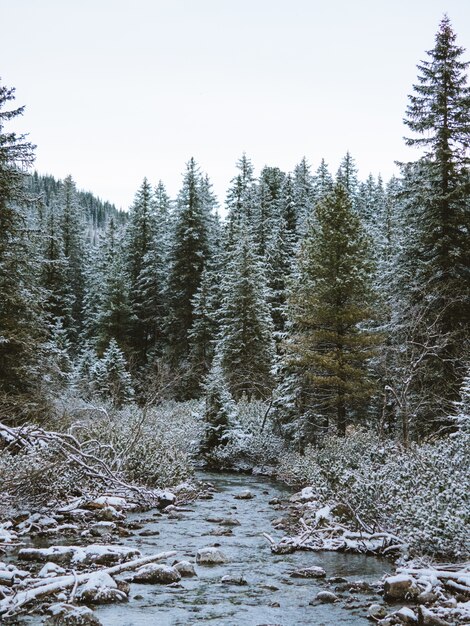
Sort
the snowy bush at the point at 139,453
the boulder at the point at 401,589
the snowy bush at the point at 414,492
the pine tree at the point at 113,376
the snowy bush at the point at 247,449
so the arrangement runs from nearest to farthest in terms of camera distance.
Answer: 1. the boulder at the point at 401,589
2. the snowy bush at the point at 414,492
3. the snowy bush at the point at 139,453
4. the snowy bush at the point at 247,449
5. the pine tree at the point at 113,376

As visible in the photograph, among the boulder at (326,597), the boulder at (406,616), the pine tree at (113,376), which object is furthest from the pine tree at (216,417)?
the boulder at (406,616)

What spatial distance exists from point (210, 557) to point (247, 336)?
24245 millimetres

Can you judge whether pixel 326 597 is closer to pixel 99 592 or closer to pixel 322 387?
pixel 99 592

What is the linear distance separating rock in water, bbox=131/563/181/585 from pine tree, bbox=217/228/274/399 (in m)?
23.8

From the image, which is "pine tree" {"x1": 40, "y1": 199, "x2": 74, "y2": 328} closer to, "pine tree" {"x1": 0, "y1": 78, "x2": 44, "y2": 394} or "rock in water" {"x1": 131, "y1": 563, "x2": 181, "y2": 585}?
"pine tree" {"x1": 0, "y1": 78, "x2": 44, "y2": 394}

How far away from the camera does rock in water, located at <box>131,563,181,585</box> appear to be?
28.0 feet

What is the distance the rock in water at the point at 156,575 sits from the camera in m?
8.55

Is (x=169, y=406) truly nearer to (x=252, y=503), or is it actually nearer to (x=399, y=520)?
(x=252, y=503)

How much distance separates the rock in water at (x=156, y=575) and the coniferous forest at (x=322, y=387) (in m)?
1.92

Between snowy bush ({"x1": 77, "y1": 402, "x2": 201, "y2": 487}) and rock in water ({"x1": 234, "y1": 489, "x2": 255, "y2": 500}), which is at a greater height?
snowy bush ({"x1": 77, "y1": 402, "x2": 201, "y2": 487})

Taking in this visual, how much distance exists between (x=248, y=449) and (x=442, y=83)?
50.3 ft

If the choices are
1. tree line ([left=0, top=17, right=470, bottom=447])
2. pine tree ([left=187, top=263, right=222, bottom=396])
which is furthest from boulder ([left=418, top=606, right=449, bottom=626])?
pine tree ([left=187, top=263, right=222, bottom=396])

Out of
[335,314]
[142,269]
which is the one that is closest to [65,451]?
[335,314]

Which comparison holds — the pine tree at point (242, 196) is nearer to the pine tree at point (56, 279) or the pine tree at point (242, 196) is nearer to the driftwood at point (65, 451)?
the pine tree at point (56, 279)
